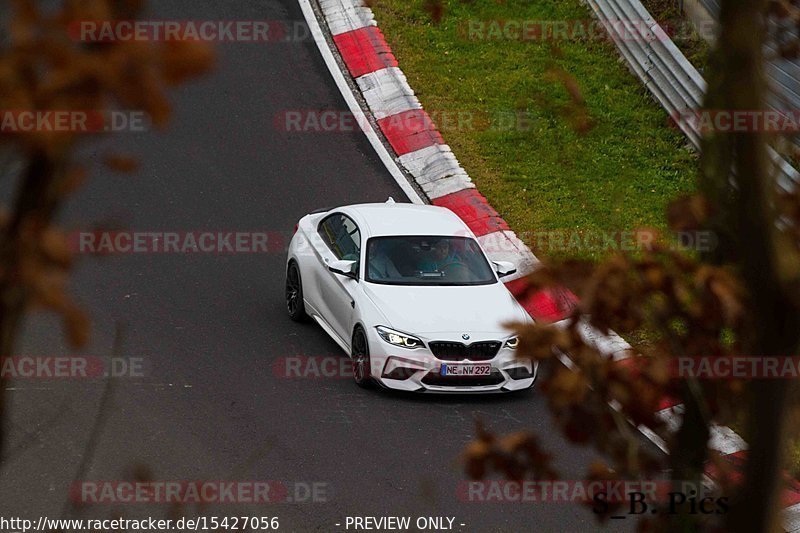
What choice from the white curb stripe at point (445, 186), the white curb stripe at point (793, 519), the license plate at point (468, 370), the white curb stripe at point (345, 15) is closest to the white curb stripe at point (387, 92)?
the white curb stripe at point (345, 15)

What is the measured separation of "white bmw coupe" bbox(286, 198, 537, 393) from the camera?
433 inches

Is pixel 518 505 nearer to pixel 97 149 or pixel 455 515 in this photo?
pixel 455 515

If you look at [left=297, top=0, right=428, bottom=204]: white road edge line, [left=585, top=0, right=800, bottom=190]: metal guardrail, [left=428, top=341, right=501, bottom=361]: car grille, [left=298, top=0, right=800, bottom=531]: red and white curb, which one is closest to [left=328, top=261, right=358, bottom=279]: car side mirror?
[left=428, top=341, right=501, bottom=361]: car grille

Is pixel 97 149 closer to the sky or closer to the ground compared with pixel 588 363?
closer to the ground

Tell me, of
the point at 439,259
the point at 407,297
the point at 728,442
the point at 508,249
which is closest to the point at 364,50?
the point at 508,249

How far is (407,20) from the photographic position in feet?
62.0

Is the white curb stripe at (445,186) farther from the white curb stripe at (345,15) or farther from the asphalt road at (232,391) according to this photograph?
the white curb stripe at (345,15)

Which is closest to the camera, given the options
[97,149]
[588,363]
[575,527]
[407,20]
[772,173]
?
[772,173]

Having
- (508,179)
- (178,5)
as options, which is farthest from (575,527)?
(178,5)

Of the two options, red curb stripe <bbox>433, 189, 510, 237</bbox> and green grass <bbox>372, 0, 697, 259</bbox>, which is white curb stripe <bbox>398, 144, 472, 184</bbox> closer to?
green grass <bbox>372, 0, 697, 259</bbox>

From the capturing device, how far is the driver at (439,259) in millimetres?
12023

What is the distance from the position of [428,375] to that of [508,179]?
17.4ft

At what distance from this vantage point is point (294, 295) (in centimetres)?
1280

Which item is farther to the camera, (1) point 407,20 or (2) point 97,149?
(1) point 407,20
